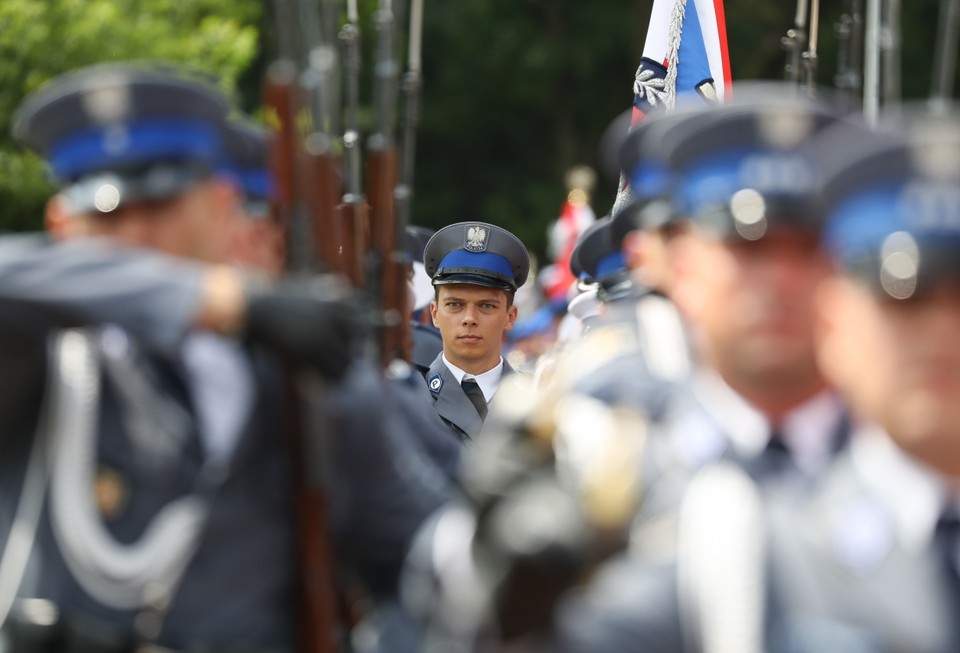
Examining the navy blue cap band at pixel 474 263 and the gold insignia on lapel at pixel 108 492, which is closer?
the gold insignia on lapel at pixel 108 492

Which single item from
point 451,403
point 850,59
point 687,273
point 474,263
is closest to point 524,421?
point 687,273

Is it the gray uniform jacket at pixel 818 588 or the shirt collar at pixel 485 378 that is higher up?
the gray uniform jacket at pixel 818 588

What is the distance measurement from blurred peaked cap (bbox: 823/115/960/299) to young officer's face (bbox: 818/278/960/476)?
3cm

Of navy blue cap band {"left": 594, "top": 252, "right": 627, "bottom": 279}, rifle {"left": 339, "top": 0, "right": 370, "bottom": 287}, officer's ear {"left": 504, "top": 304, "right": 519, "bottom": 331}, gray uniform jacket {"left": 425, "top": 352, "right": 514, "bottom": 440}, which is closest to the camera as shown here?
rifle {"left": 339, "top": 0, "right": 370, "bottom": 287}

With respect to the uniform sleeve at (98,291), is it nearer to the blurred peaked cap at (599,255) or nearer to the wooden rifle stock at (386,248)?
the wooden rifle stock at (386,248)

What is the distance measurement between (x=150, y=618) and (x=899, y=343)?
4.97 ft

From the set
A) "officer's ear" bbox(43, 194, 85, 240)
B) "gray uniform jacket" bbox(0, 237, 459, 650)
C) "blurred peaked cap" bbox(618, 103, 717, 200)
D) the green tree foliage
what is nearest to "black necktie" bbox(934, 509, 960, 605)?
"blurred peaked cap" bbox(618, 103, 717, 200)

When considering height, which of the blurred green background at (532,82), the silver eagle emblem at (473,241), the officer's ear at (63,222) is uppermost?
the officer's ear at (63,222)

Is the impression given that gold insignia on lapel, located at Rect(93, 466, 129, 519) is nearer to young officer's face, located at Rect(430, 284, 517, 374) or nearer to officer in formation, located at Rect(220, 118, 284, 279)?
officer in formation, located at Rect(220, 118, 284, 279)

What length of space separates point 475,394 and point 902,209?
482cm

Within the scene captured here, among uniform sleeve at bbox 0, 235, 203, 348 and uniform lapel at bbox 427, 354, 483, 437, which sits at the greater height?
uniform sleeve at bbox 0, 235, 203, 348

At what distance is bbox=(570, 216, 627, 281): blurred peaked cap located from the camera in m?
5.94

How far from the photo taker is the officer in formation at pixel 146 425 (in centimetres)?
321

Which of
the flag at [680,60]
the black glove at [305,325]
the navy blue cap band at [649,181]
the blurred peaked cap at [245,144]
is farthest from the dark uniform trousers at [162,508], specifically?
the flag at [680,60]
